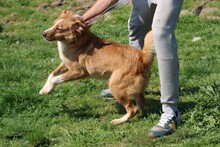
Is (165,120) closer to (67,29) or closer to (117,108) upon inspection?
(117,108)

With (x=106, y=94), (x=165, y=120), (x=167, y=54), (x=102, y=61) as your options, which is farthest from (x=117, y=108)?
(x=167, y=54)

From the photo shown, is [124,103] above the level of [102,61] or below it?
below

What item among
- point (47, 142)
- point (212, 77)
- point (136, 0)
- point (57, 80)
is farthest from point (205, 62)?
point (47, 142)

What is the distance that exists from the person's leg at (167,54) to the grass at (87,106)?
183 mm

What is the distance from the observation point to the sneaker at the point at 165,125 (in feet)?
16.4

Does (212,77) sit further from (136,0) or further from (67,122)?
(67,122)

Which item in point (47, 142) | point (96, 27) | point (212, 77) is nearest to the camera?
point (47, 142)

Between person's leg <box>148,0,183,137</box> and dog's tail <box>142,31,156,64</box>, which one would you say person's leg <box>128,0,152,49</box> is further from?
person's leg <box>148,0,183,137</box>

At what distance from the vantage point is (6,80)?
684 centimetres

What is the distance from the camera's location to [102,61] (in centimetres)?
565

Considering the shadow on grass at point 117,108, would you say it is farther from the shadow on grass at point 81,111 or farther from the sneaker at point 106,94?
the sneaker at point 106,94

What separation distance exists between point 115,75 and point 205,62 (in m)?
2.31

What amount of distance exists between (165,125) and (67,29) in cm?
Result: 160

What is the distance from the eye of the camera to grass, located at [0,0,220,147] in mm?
5000
